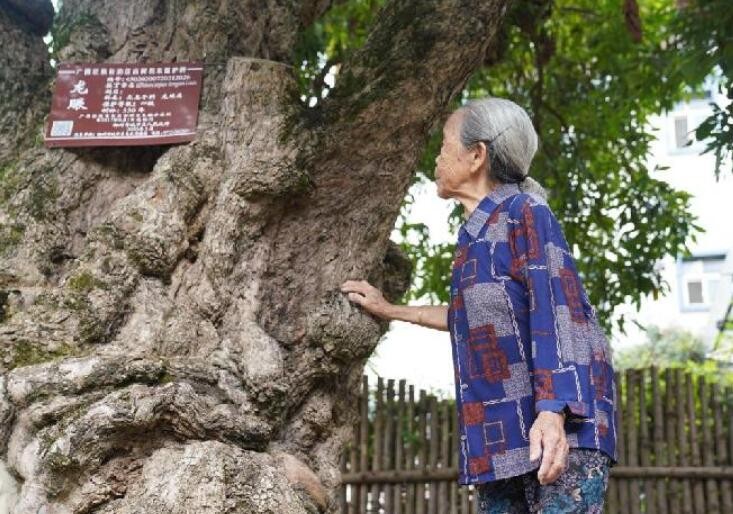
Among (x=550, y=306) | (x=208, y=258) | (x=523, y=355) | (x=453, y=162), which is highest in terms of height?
(x=453, y=162)

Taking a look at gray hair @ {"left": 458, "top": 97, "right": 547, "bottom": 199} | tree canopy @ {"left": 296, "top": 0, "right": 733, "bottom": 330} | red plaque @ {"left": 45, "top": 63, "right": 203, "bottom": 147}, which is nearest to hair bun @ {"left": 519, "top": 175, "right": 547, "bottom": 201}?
gray hair @ {"left": 458, "top": 97, "right": 547, "bottom": 199}

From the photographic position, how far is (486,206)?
8.89ft

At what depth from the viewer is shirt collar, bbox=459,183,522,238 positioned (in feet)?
8.79

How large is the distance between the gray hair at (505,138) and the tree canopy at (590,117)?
400cm

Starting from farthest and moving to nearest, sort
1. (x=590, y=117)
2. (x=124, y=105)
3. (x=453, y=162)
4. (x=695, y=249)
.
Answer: (x=695, y=249)
(x=590, y=117)
(x=124, y=105)
(x=453, y=162)

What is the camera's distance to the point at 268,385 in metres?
3.16

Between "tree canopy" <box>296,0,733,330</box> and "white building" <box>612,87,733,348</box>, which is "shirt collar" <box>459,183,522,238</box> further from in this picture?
"white building" <box>612,87,733,348</box>

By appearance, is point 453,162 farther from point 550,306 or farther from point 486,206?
point 550,306

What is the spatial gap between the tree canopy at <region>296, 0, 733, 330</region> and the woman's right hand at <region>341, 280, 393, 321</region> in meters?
3.52

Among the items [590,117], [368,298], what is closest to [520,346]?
[368,298]

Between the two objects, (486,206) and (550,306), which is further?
(486,206)

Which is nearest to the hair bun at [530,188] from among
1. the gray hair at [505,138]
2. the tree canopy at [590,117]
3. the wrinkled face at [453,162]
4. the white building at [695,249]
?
the gray hair at [505,138]

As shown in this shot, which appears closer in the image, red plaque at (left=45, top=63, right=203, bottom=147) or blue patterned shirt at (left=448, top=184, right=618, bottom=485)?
blue patterned shirt at (left=448, top=184, right=618, bottom=485)

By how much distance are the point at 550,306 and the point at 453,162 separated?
2.19ft
